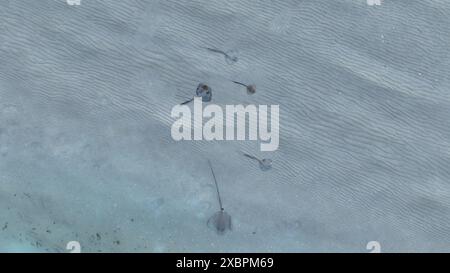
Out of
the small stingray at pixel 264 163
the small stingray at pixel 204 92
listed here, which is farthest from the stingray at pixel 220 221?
the small stingray at pixel 204 92

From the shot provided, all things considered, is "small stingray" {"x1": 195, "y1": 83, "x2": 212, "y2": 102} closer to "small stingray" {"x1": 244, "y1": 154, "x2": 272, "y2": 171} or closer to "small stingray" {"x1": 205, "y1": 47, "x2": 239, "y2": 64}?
"small stingray" {"x1": 205, "y1": 47, "x2": 239, "y2": 64}

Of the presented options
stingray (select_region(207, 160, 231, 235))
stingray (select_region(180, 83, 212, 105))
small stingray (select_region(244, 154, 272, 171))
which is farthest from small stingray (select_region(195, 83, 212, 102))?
stingray (select_region(207, 160, 231, 235))

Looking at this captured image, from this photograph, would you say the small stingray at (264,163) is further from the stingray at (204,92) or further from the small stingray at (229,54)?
the small stingray at (229,54)

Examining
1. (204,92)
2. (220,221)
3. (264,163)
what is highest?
(204,92)

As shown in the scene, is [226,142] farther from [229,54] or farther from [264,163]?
[229,54]

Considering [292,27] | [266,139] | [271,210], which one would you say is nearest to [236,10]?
[292,27]

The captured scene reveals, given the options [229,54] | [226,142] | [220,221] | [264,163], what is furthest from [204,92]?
[220,221]

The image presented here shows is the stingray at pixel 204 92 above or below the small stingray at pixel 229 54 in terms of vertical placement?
below
